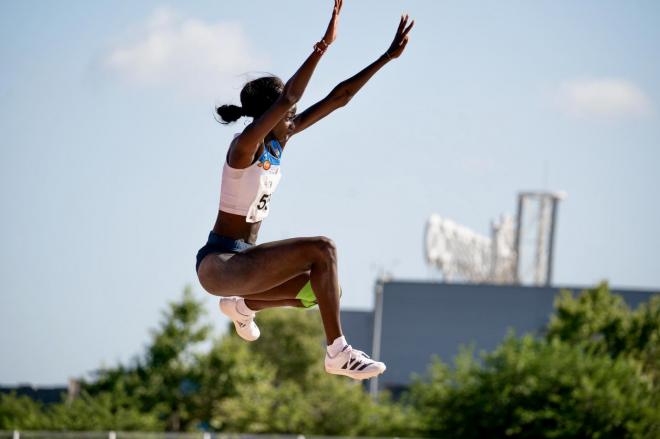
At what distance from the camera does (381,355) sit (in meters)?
57.4

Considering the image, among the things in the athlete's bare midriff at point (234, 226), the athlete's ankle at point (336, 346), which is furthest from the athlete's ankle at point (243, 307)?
the athlete's ankle at point (336, 346)

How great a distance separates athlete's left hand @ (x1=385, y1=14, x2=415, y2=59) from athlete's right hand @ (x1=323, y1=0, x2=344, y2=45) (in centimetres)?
89

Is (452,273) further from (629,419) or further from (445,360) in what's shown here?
(629,419)

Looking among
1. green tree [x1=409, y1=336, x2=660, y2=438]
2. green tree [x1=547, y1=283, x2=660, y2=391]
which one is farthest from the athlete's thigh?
green tree [x1=547, y1=283, x2=660, y2=391]

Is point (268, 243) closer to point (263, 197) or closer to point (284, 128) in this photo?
point (263, 197)

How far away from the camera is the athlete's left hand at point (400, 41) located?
8.31 m

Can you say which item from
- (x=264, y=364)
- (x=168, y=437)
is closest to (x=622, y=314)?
(x=264, y=364)

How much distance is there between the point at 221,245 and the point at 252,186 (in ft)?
1.61

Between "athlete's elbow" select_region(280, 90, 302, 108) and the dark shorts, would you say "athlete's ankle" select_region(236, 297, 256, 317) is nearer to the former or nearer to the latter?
the dark shorts

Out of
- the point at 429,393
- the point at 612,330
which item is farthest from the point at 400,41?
the point at 612,330

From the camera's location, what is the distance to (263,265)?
774 cm

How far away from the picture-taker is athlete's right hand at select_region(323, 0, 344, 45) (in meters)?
7.49

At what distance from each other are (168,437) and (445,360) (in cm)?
3212

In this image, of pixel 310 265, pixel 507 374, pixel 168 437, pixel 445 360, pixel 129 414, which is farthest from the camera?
pixel 445 360
